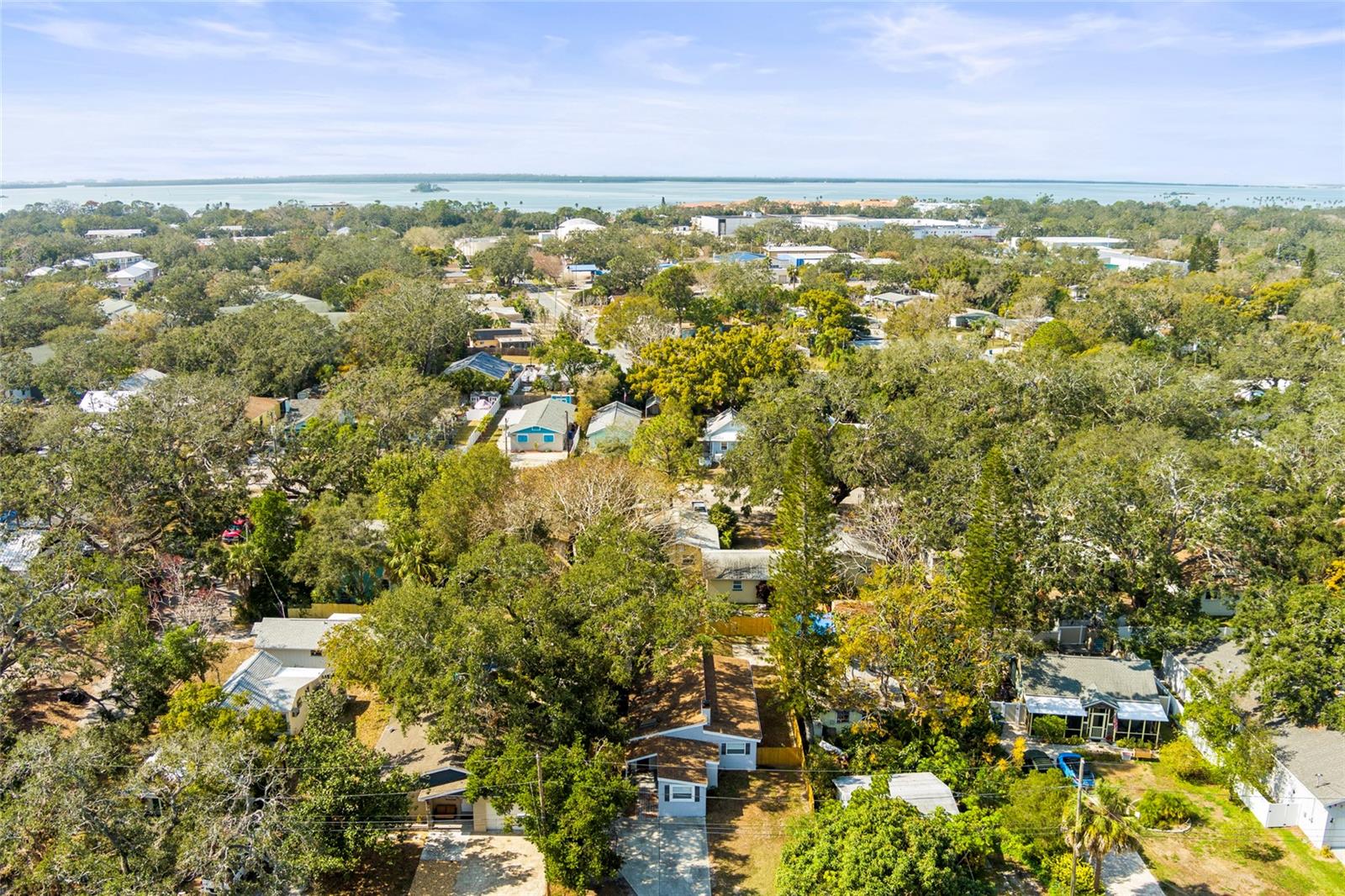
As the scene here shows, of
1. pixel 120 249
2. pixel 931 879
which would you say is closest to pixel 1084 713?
pixel 931 879

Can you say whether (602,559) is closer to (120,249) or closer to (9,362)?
(9,362)

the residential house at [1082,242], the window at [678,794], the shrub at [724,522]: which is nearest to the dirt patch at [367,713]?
the window at [678,794]

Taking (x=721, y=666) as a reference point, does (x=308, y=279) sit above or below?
above

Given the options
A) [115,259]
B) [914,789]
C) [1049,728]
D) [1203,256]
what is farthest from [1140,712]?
[115,259]

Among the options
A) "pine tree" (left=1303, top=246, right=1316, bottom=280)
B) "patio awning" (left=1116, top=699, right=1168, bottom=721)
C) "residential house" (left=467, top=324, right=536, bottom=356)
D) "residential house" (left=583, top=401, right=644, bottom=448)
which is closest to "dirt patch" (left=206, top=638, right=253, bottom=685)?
"residential house" (left=583, top=401, right=644, bottom=448)

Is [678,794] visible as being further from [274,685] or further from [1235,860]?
[1235,860]
